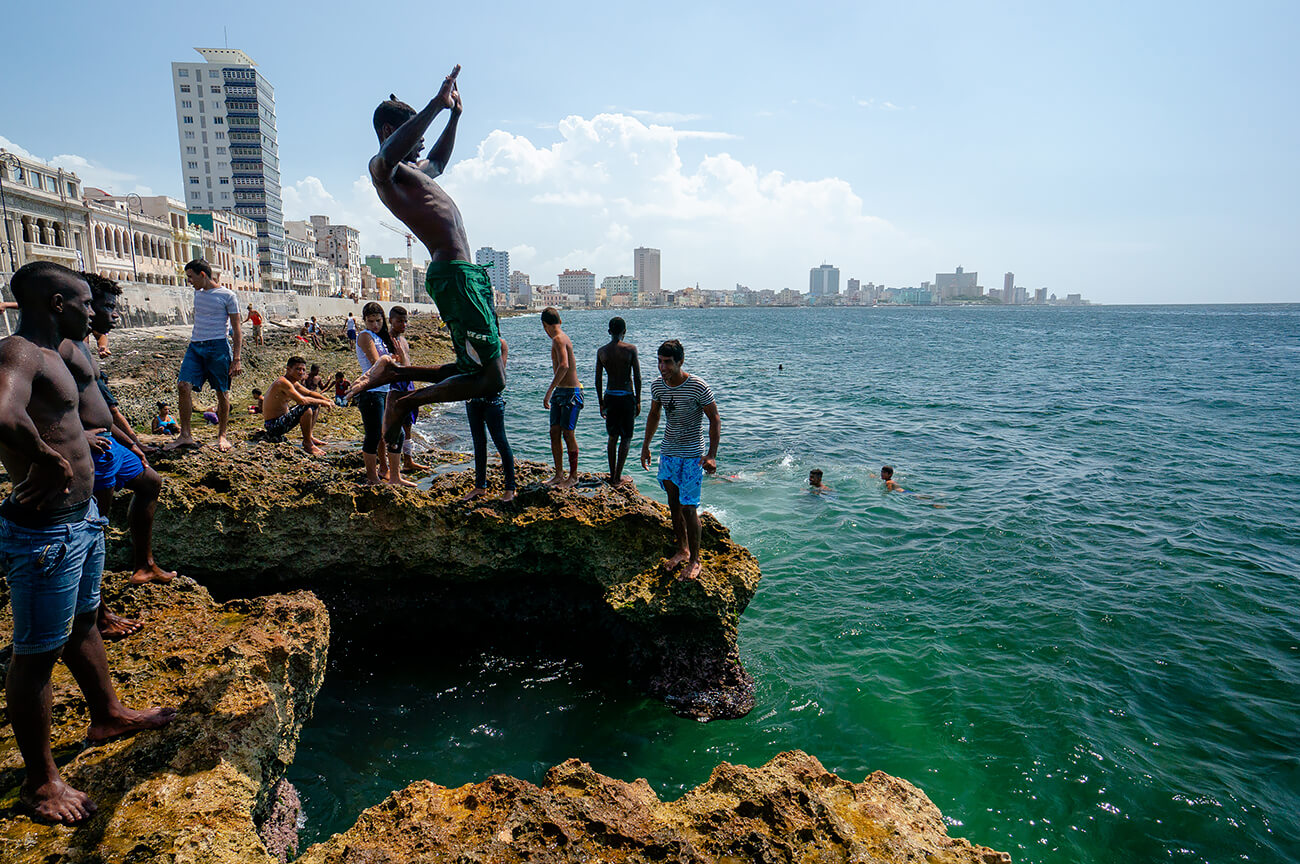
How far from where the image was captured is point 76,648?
10.9ft

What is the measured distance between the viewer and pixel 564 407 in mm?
7836

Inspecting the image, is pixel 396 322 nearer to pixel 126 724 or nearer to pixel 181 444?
pixel 181 444

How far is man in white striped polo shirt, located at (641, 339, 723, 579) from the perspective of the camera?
6.05 meters

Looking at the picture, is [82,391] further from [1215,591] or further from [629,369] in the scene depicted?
[1215,591]

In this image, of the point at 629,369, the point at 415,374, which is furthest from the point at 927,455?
the point at 415,374

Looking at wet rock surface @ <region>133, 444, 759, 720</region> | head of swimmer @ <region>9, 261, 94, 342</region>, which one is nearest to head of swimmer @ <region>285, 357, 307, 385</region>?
wet rock surface @ <region>133, 444, 759, 720</region>

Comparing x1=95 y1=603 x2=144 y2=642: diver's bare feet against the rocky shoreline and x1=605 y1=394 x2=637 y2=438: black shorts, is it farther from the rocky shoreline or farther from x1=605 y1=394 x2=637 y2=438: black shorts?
x1=605 y1=394 x2=637 y2=438: black shorts

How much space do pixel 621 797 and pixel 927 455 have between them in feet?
57.6

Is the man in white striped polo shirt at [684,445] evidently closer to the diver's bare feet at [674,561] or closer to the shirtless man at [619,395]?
the diver's bare feet at [674,561]

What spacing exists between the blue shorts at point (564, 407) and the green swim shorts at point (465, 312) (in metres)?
2.69

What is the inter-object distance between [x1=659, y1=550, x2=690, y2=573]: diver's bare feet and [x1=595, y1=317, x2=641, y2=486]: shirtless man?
1651mm

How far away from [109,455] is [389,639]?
3578 millimetres

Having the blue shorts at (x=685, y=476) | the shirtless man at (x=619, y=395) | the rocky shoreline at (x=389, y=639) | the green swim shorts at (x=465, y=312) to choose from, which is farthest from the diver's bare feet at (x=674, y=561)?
the green swim shorts at (x=465, y=312)

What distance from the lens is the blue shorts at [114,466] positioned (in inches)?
169
